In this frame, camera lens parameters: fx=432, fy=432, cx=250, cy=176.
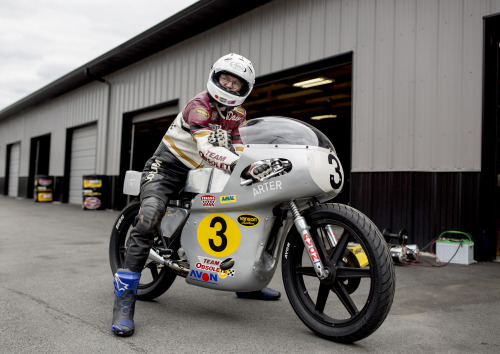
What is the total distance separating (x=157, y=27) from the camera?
1228 cm

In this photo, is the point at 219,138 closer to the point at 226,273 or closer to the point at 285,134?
the point at 285,134

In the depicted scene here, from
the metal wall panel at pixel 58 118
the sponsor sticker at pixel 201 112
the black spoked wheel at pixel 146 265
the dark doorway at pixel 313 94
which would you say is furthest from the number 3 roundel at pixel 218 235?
the metal wall panel at pixel 58 118

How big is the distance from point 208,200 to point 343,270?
989mm

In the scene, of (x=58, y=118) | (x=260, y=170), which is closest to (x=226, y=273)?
(x=260, y=170)

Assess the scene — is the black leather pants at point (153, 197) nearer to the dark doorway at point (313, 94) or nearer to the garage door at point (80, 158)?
the dark doorway at point (313, 94)

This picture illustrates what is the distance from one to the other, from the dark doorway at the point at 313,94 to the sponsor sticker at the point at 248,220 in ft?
18.1

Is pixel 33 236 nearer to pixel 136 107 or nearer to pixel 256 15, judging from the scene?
pixel 256 15

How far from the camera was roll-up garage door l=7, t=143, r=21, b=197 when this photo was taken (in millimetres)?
27484

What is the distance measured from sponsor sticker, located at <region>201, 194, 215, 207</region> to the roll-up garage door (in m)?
27.8

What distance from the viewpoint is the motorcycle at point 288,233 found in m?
2.43

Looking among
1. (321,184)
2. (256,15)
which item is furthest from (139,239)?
(256,15)

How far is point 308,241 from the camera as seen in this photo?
8.34ft

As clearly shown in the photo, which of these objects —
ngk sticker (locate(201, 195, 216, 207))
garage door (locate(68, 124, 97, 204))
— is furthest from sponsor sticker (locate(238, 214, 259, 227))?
garage door (locate(68, 124, 97, 204))

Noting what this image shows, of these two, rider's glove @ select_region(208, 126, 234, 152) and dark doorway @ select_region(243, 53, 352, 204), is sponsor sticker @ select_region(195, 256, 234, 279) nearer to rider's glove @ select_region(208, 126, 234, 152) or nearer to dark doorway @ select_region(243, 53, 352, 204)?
rider's glove @ select_region(208, 126, 234, 152)
